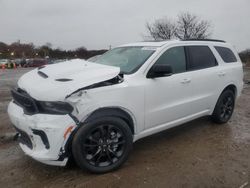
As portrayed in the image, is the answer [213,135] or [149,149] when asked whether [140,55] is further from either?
[213,135]

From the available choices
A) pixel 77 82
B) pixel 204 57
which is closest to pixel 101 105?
pixel 77 82

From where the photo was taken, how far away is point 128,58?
13.4ft

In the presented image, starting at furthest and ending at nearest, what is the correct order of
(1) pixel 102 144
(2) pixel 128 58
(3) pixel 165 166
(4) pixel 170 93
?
1. (2) pixel 128 58
2. (4) pixel 170 93
3. (3) pixel 165 166
4. (1) pixel 102 144

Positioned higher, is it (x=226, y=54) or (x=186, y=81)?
(x=226, y=54)

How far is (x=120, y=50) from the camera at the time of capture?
462 centimetres

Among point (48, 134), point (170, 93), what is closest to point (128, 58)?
point (170, 93)

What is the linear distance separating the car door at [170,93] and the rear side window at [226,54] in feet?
4.03

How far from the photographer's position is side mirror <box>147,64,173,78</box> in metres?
3.58

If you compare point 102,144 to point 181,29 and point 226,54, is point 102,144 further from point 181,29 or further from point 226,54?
point 181,29

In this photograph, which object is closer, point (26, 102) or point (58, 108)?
point (58, 108)

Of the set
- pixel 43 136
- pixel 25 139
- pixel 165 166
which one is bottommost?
pixel 165 166

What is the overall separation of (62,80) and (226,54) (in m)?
3.71

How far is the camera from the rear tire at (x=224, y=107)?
505cm

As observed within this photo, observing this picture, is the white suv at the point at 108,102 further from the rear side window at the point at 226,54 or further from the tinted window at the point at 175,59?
the rear side window at the point at 226,54
